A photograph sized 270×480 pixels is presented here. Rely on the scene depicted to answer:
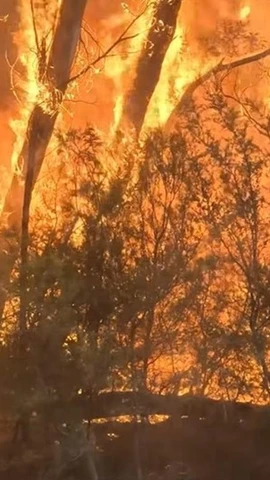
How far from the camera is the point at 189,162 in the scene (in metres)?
4.75

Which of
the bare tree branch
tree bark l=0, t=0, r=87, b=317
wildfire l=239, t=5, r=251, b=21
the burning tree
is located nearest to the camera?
the burning tree

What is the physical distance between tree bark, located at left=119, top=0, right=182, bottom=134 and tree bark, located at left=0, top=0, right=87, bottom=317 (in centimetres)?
68

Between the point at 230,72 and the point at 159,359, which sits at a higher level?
the point at 230,72

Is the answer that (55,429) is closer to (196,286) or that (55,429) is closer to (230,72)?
(196,286)

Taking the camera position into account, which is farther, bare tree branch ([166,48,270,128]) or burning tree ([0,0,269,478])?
bare tree branch ([166,48,270,128])

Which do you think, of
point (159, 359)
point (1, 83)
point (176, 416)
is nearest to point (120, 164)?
point (159, 359)

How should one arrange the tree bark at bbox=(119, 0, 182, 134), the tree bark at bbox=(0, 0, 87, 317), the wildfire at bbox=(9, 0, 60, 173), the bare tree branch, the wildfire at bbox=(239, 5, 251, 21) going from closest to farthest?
the tree bark at bbox=(0, 0, 87, 317)
the wildfire at bbox=(9, 0, 60, 173)
the bare tree branch
the tree bark at bbox=(119, 0, 182, 134)
the wildfire at bbox=(239, 5, 251, 21)

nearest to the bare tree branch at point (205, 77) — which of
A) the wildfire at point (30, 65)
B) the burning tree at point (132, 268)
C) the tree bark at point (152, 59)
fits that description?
the burning tree at point (132, 268)

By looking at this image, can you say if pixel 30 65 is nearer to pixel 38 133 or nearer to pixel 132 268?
pixel 38 133

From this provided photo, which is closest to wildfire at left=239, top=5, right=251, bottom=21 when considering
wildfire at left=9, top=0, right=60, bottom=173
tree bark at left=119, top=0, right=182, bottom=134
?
tree bark at left=119, top=0, right=182, bottom=134

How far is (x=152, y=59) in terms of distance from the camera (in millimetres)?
6043

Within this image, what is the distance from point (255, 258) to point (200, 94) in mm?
1110

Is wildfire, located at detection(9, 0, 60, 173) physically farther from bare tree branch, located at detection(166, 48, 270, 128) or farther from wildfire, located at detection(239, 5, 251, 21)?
wildfire, located at detection(239, 5, 251, 21)

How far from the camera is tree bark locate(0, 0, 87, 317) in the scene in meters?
4.75
